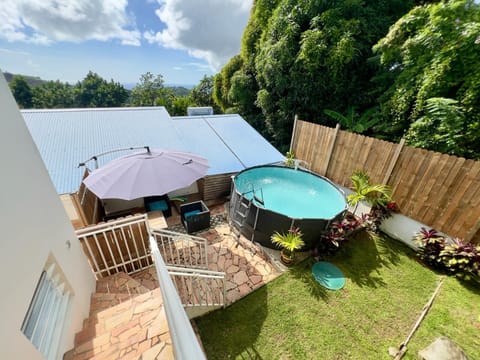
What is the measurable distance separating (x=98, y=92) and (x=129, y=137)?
5151 cm

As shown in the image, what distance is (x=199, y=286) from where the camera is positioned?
3967mm

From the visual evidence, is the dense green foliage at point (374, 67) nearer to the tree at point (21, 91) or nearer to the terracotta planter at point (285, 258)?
the terracotta planter at point (285, 258)

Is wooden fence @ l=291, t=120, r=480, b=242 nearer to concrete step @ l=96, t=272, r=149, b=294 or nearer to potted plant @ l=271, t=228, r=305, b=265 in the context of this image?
potted plant @ l=271, t=228, r=305, b=265

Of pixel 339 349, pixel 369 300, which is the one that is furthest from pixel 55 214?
pixel 369 300

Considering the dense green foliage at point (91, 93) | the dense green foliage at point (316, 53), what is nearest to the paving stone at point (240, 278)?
the dense green foliage at point (316, 53)

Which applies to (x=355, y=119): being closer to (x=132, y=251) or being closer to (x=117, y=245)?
(x=132, y=251)

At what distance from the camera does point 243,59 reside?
16.0 m

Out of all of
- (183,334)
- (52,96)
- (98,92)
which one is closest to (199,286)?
(183,334)

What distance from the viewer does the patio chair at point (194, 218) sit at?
677cm

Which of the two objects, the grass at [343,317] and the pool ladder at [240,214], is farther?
the pool ladder at [240,214]

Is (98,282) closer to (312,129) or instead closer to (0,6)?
(0,6)

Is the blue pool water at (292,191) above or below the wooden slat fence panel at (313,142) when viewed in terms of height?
below

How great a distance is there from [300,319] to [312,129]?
7.68 m

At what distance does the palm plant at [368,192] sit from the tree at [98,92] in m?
55.6
